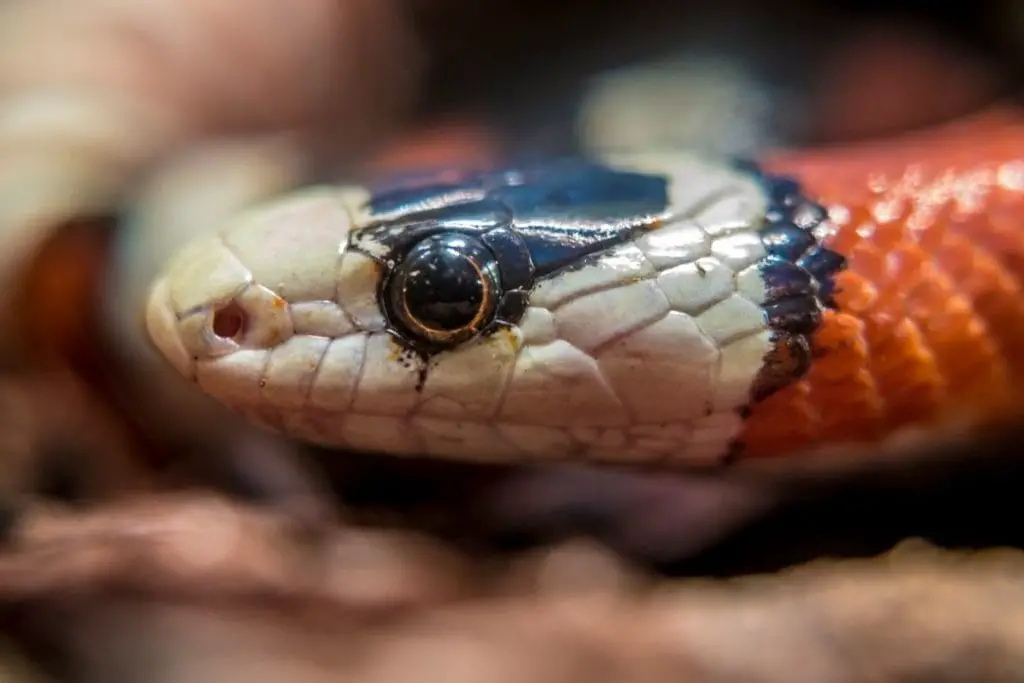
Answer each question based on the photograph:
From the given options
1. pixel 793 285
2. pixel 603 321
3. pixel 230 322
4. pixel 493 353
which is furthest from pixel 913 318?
pixel 230 322

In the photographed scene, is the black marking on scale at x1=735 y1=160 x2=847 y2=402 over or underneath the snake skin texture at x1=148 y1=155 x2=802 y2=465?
over

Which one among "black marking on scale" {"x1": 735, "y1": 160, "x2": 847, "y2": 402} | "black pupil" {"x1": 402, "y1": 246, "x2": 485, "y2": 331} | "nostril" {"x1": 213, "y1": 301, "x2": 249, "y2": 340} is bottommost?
"nostril" {"x1": 213, "y1": 301, "x2": 249, "y2": 340}

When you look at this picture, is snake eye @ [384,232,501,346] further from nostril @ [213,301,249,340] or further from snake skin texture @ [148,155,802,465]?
nostril @ [213,301,249,340]

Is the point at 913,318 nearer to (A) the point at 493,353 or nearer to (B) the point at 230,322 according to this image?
(A) the point at 493,353

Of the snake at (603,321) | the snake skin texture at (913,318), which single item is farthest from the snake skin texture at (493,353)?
the snake skin texture at (913,318)

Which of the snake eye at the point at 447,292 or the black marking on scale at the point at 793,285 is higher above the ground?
the black marking on scale at the point at 793,285

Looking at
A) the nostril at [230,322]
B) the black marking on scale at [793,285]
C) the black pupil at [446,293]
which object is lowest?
the nostril at [230,322]

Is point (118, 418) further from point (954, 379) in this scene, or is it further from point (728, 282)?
point (954, 379)

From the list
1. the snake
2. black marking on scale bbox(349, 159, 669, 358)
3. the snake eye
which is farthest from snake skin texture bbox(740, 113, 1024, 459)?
the snake eye

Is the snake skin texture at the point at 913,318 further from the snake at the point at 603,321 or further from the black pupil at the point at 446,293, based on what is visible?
the black pupil at the point at 446,293
